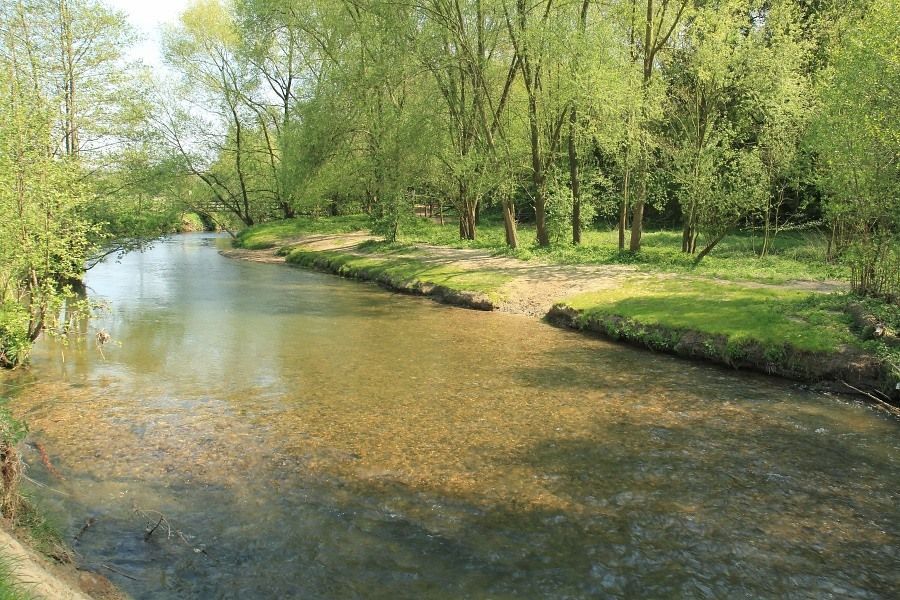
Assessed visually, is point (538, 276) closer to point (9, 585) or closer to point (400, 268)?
point (400, 268)

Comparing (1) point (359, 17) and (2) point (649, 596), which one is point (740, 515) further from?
(1) point (359, 17)

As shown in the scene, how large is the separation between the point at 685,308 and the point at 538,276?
818 cm

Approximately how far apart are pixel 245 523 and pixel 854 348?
1247cm

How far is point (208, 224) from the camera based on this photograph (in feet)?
271

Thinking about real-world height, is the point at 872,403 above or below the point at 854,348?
below

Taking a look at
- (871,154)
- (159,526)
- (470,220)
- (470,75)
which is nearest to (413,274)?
(470,220)

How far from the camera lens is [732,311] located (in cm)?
1653

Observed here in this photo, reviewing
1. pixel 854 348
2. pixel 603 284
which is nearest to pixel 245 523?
pixel 854 348

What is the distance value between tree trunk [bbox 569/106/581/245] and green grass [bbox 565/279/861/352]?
10.4 metres

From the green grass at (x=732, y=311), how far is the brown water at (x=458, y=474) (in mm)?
1220

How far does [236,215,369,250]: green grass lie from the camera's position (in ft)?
159

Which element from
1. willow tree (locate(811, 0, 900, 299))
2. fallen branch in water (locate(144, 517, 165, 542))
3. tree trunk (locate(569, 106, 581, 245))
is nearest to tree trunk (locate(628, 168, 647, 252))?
tree trunk (locate(569, 106, 581, 245))

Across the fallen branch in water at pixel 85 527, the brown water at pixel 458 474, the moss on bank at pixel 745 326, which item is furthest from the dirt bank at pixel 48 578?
the moss on bank at pixel 745 326

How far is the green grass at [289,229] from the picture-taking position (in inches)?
1902
